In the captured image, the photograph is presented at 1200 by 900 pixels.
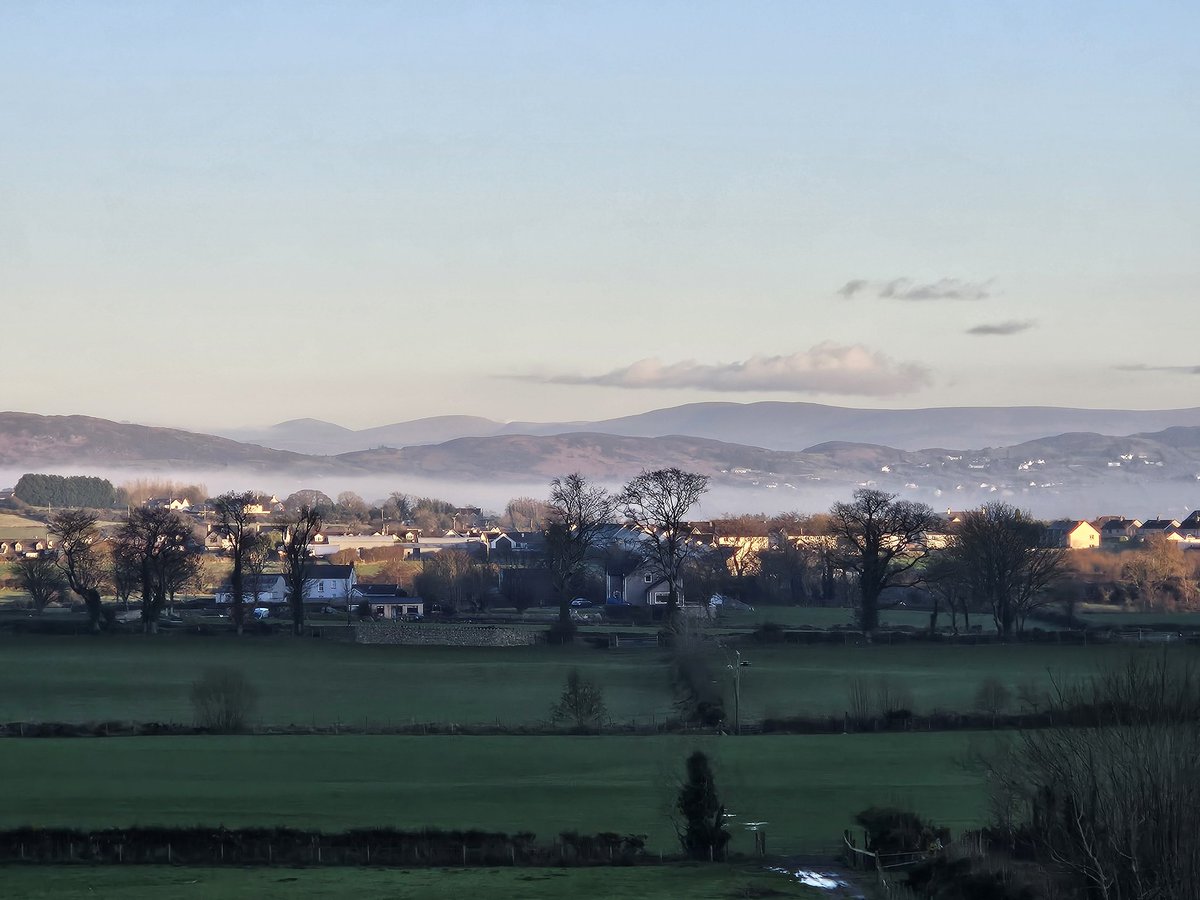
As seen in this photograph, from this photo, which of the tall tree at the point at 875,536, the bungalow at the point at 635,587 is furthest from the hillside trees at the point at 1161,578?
the bungalow at the point at 635,587

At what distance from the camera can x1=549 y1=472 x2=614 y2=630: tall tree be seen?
282 feet

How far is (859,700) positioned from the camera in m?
54.5

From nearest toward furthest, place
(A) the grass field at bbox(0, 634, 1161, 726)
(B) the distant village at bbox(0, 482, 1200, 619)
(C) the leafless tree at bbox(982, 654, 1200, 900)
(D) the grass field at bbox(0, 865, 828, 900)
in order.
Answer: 1. (C) the leafless tree at bbox(982, 654, 1200, 900)
2. (D) the grass field at bbox(0, 865, 828, 900)
3. (A) the grass field at bbox(0, 634, 1161, 726)
4. (B) the distant village at bbox(0, 482, 1200, 619)

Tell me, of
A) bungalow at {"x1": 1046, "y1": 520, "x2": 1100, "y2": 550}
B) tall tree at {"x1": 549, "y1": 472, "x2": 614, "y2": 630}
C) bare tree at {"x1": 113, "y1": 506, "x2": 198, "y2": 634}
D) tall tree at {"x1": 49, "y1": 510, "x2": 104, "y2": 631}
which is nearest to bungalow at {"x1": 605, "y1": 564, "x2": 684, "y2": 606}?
tall tree at {"x1": 549, "y1": 472, "x2": 614, "y2": 630}

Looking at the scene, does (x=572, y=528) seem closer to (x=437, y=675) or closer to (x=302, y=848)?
(x=437, y=675)

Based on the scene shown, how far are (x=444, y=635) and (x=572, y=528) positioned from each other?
15.6 meters

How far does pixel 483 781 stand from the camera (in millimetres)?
41875

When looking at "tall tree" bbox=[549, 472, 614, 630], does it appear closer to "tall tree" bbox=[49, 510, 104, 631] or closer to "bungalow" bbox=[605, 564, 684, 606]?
"bungalow" bbox=[605, 564, 684, 606]

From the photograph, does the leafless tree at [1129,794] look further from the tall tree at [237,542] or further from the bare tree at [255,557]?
the bare tree at [255,557]

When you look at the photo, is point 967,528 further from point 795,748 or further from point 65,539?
point 65,539

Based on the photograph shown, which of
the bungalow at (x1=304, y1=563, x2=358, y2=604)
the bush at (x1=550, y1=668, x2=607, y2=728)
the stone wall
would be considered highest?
the bungalow at (x1=304, y1=563, x2=358, y2=604)

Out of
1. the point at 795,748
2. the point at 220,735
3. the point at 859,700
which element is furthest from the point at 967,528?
the point at 220,735

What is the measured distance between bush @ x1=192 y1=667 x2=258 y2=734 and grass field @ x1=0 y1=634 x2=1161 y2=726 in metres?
1.19

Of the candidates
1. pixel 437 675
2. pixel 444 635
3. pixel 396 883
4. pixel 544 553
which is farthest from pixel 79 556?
pixel 396 883
